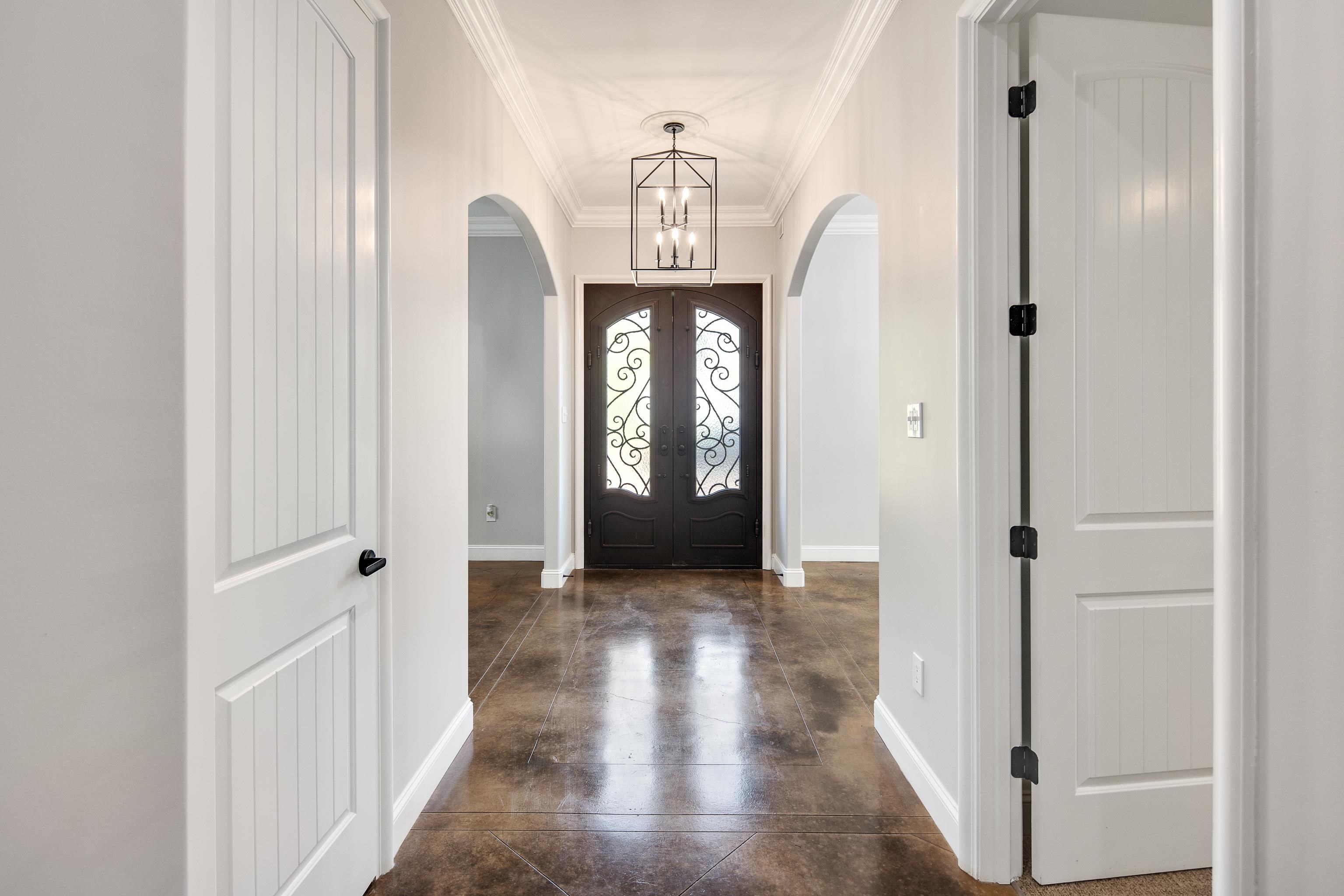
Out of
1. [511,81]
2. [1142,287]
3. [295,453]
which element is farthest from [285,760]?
[511,81]

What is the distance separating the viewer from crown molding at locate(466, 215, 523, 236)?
547cm

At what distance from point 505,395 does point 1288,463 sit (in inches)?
211

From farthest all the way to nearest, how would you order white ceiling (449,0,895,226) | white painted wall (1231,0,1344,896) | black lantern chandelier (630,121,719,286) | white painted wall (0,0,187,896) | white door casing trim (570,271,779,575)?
1. white door casing trim (570,271,779,575)
2. black lantern chandelier (630,121,719,286)
3. white ceiling (449,0,895,226)
4. white painted wall (0,0,187,896)
5. white painted wall (1231,0,1344,896)

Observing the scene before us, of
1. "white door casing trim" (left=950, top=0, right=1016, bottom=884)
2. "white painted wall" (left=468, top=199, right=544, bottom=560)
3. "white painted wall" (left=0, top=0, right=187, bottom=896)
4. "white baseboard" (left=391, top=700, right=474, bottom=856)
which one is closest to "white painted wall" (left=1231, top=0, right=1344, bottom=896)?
"white door casing trim" (left=950, top=0, right=1016, bottom=884)

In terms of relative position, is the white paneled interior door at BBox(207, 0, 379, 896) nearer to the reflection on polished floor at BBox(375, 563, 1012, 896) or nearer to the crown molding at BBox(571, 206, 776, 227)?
the reflection on polished floor at BBox(375, 563, 1012, 896)

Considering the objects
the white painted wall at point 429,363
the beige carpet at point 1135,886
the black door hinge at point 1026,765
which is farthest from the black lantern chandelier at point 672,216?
the beige carpet at point 1135,886

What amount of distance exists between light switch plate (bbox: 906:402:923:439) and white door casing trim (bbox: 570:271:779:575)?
3042 millimetres

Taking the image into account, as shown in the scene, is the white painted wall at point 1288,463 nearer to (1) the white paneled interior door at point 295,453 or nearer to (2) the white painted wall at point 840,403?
(1) the white paneled interior door at point 295,453

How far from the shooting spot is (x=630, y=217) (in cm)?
527

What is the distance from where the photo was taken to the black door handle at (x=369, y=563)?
165 centimetres

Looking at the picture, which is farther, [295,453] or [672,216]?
[672,216]

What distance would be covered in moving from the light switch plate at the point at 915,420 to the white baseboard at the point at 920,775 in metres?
1.02

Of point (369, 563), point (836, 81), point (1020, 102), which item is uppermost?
point (836, 81)

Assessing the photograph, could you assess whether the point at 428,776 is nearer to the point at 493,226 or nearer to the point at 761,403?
the point at 761,403
